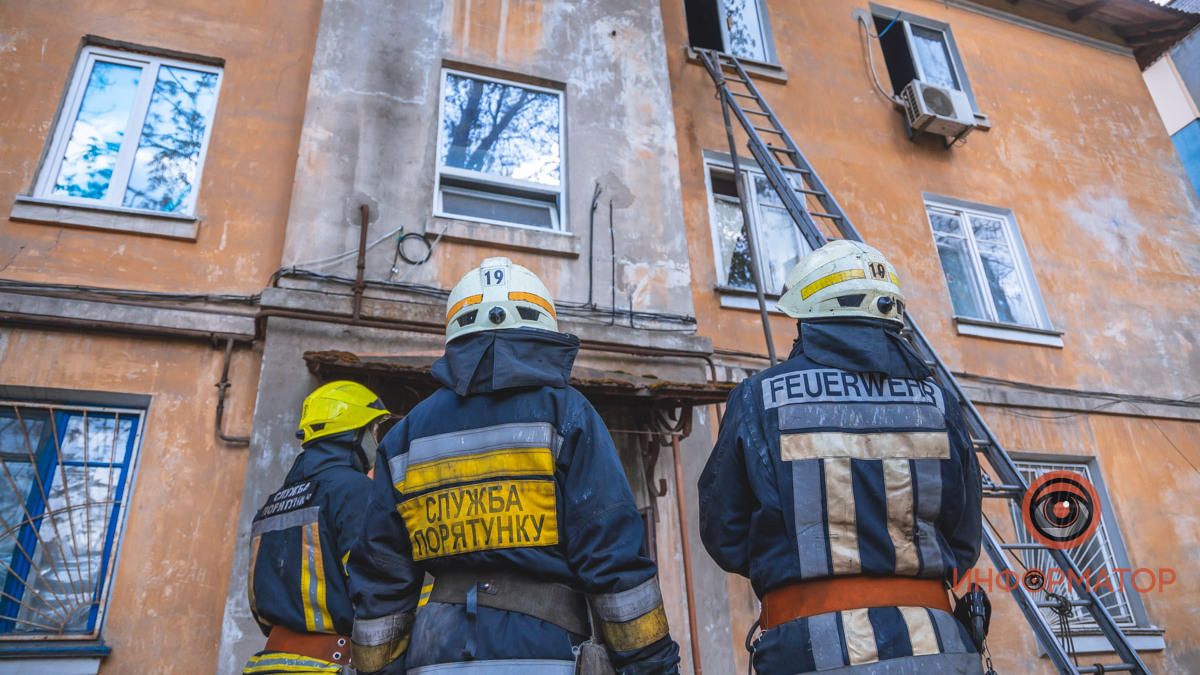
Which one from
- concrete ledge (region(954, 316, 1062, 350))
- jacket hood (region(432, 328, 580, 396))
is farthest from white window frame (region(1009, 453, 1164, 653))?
jacket hood (region(432, 328, 580, 396))

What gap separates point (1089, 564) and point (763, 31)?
6551mm

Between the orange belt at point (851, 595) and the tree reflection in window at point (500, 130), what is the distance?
472 cm

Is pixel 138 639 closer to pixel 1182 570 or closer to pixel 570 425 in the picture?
pixel 570 425

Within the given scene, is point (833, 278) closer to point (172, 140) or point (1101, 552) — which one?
point (172, 140)

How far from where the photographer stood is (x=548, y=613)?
2629 mm

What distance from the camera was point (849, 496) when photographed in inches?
109

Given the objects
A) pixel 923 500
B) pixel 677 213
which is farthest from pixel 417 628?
pixel 677 213

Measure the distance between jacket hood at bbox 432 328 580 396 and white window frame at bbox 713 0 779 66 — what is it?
6.74 m

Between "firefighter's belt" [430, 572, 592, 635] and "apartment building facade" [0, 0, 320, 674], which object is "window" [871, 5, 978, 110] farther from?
"firefighter's belt" [430, 572, 592, 635]

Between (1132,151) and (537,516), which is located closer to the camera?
(537,516)

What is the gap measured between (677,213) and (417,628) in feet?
15.7

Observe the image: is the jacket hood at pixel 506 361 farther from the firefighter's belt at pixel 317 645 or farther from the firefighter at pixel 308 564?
the firefighter's belt at pixel 317 645

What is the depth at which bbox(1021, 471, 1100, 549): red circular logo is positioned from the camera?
20.6 ft

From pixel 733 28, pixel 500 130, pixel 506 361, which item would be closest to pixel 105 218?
pixel 500 130
